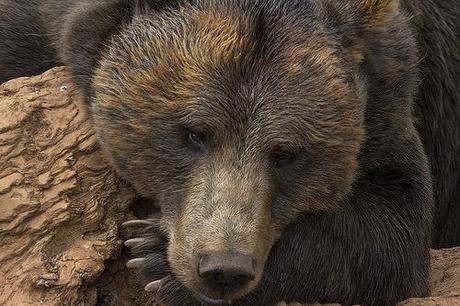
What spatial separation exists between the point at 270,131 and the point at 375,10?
0.91 metres

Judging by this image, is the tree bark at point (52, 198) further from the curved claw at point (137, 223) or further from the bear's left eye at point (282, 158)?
the bear's left eye at point (282, 158)

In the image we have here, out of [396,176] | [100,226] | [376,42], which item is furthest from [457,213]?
[100,226]

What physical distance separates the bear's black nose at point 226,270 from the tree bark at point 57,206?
0.93 meters

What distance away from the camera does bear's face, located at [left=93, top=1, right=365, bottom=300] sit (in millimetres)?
5066

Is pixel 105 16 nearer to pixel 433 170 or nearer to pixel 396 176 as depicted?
pixel 396 176

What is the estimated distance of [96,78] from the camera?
216 inches

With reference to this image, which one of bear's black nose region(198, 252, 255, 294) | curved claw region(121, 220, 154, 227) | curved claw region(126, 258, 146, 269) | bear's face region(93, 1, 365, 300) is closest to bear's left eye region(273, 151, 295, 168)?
bear's face region(93, 1, 365, 300)

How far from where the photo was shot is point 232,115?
16.7 ft

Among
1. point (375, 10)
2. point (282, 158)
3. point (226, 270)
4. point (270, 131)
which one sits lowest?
point (226, 270)

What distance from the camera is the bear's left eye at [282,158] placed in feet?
17.1

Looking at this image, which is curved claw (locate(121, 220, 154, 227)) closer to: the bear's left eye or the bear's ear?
the bear's left eye

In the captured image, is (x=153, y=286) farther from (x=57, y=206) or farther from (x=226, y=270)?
(x=226, y=270)

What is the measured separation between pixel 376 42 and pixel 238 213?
1313 millimetres

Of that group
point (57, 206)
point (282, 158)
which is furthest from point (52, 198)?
point (282, 158)
